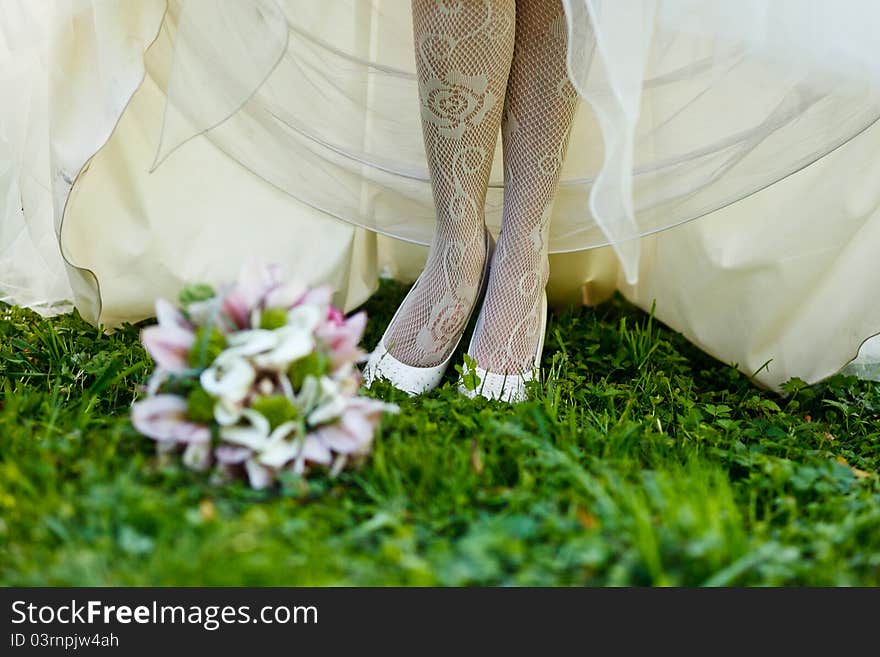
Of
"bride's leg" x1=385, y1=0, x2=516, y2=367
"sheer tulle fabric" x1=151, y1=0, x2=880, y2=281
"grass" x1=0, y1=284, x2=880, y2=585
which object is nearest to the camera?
"grass" x1=0, y1=284, x2=880, y2=585

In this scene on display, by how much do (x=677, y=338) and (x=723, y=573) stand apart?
1.21 m

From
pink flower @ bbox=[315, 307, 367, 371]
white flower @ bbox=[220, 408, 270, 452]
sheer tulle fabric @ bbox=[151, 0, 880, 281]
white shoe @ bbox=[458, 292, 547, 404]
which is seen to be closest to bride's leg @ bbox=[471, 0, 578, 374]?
white shoe @ bbox=[458, 292, 547, 404]

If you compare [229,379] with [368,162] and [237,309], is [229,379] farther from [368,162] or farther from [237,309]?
[368,162]

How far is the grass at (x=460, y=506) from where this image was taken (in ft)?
2.64

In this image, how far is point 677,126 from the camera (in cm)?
166

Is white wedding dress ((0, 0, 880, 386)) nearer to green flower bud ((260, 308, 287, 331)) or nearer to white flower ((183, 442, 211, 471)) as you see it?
green flower bud ((260, 308, 287, 331))

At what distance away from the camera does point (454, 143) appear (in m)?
1.47

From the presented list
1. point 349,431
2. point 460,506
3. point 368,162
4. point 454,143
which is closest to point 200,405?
point 349,431

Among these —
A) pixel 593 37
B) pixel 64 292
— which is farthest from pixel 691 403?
pixel 64 292

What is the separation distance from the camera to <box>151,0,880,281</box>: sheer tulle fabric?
117cm

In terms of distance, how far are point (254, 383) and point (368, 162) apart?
1.01m

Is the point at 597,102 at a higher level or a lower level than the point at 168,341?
higher

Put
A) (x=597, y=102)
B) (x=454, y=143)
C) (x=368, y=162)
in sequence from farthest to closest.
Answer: (x=368, y=162) → (x=454, y=143) → (x=597, y=102)

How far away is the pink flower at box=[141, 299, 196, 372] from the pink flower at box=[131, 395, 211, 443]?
0.13 feet
